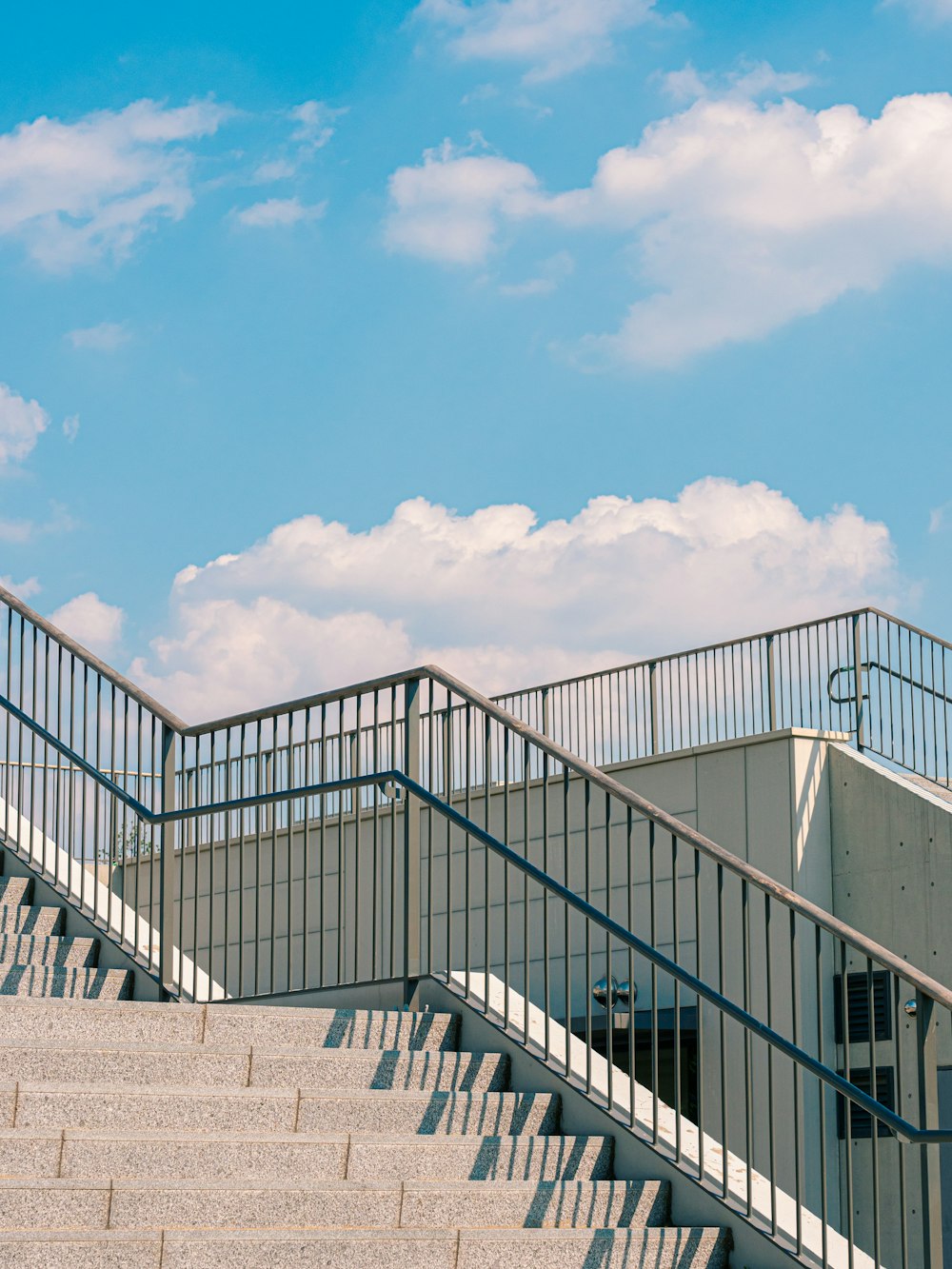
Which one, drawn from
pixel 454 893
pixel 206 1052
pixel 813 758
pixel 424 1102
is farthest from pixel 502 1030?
pixel 454 893

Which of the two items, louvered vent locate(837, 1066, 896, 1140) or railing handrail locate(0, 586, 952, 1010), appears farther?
louvered vent locate(837, 1066, 896, 1140)


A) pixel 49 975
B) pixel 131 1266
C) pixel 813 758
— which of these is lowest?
pixel 131 1266

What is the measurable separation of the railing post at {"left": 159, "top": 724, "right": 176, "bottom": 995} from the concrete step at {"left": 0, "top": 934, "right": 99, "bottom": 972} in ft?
1.52

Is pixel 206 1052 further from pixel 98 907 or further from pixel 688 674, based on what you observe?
pixel 688 674

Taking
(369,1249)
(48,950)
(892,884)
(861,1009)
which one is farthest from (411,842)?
(861,1009)

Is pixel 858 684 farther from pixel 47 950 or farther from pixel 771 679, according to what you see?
pixel 47 950

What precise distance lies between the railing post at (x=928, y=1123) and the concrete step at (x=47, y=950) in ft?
14.7

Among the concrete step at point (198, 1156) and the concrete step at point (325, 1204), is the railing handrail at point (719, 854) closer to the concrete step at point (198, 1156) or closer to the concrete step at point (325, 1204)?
the concrete step at point (325, 1204)

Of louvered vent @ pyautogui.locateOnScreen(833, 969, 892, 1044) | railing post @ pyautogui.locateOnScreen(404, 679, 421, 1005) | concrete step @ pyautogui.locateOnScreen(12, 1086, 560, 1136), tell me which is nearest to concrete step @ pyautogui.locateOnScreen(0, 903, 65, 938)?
railing post @ pyautogui.locateOnScreen(404, 679, 421, 1005)

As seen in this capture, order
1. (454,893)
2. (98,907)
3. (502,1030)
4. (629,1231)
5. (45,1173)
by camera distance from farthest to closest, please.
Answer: (454,893) → (98,907) → (502,1030) → (629,1231) → (45,1173)

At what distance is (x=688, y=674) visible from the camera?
58.8ft

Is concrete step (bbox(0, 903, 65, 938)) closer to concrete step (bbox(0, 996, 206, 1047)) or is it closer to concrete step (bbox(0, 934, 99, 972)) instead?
concrete step (bbox(0, 934, 99, 972))

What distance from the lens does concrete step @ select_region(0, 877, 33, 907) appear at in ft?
29.1

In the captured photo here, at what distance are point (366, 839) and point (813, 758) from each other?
4493 millimetres
